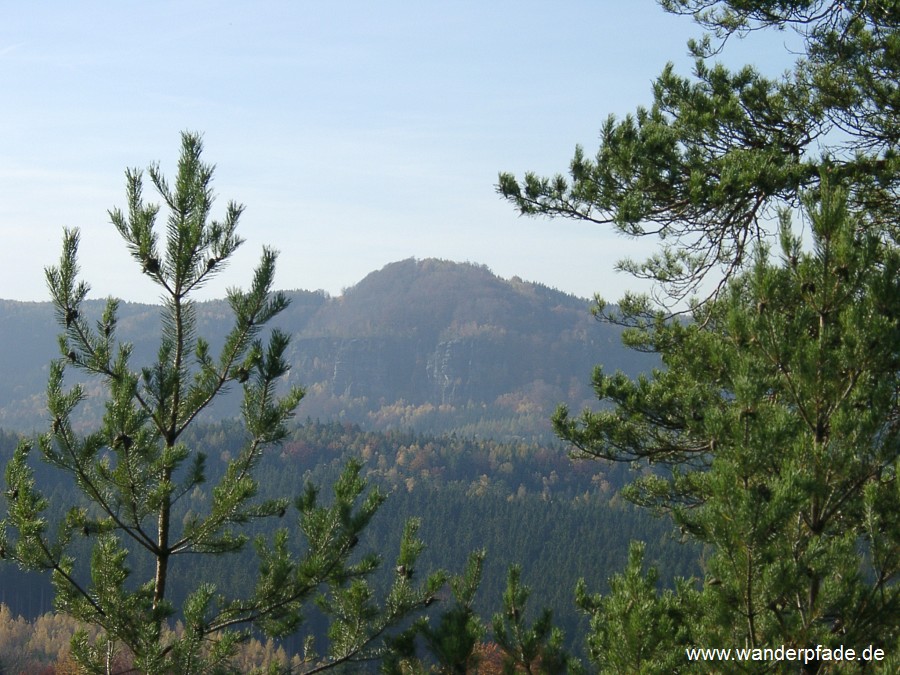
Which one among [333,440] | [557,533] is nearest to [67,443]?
[557,533]

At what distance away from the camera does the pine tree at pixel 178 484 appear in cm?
691

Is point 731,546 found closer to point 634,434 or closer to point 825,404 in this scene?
point 825,404

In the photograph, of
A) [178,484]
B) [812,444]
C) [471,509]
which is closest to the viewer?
→ [812,444]

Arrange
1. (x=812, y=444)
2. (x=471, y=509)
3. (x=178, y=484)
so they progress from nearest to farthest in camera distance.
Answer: (x=812, y=444) → (x=178, y=484) → (x=471, y=509)

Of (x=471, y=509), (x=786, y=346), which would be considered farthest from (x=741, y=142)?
(x=471, y=509)

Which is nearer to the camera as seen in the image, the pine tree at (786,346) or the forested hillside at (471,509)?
the pine tree at (786,346)

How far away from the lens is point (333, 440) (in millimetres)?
148500

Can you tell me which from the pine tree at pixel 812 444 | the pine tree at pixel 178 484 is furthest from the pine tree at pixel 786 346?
the pine tree at pixel 178 484

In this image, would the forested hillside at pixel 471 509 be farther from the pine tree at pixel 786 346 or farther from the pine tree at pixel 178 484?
the pine tree at pixel 178 484

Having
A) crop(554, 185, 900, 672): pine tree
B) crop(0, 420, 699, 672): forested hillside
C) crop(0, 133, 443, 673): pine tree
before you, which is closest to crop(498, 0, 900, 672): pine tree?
crop(554, 185, 900, 672): pine tree

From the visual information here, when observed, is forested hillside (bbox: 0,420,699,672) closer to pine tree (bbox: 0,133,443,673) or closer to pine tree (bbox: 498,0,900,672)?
pine tree (bbox: 498,0,900,672)

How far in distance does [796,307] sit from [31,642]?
3344 inches

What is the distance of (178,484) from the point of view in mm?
7105

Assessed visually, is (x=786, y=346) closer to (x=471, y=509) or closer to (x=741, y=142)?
(x=741, y=142)
